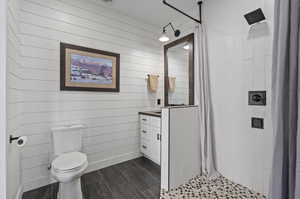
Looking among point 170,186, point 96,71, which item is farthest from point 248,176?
point 96,71

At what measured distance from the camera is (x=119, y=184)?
6.00 feet

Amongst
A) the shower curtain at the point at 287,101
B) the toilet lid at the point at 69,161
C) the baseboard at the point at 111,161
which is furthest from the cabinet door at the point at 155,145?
the shower curtain at the point at 287,101

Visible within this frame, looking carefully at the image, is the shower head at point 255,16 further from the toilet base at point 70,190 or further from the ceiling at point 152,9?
the toilet base at point 70,190

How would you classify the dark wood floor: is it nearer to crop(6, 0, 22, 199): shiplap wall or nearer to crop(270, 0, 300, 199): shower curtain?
crop(6, 0, 22, 199): shiplap wall

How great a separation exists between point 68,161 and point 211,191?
1730 mm

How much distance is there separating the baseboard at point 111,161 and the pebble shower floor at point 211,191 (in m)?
1.10

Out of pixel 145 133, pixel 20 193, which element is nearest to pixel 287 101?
pixel 145 133

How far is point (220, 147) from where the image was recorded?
190 centimetres

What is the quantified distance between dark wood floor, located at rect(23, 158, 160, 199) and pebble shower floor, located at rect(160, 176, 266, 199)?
0.84ft

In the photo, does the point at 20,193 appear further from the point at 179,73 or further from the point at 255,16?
the point at 255,16

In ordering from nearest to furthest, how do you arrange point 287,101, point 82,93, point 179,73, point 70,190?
point 287,101
point 70,190
point 82,93
point 179,73

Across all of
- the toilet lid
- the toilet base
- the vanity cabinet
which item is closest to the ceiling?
the vanity cabinet

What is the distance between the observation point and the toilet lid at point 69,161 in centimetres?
139

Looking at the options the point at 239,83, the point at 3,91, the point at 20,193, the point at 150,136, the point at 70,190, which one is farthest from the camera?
the point at 150,136
